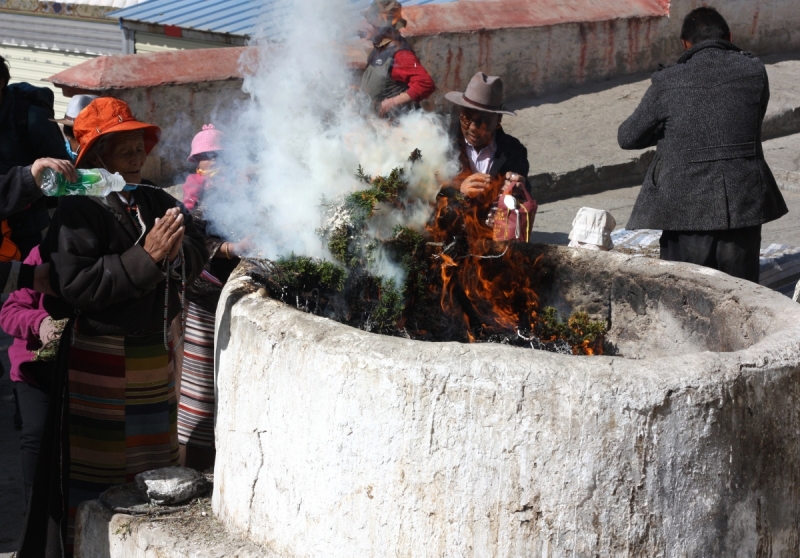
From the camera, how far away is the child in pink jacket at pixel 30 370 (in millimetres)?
3352

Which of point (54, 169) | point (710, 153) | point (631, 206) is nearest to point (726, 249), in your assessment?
point (710, 153)

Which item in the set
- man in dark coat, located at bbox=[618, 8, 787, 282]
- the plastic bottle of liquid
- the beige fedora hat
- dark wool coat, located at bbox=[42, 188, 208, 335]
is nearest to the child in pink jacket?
dark wool coat, located at bbox=[42, 188, 208, 335]

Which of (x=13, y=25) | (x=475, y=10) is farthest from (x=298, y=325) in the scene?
(x=13, y=25)

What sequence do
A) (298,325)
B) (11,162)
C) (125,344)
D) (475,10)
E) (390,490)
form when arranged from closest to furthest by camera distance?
(390,490) < (298,325) < (125,344) < (11,162) < (475,10)

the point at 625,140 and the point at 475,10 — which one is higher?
the point at 475,10

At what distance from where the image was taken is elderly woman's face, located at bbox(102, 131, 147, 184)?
10.8 ft

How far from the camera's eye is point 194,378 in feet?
13.1

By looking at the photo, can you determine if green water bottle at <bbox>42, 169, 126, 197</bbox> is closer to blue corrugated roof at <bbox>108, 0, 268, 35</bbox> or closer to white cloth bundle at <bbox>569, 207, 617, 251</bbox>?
white cloth bundle at <bbox>569, 207, 617, 251</bbox>

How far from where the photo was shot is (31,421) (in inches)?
132

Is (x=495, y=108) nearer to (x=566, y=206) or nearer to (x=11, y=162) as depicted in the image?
(x=11, y=162)

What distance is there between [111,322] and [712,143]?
271 cm

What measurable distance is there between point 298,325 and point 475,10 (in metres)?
6.90

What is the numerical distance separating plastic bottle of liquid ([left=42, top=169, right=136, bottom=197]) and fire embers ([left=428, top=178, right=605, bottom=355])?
115 cm

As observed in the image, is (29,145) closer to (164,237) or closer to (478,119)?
(164,237)
